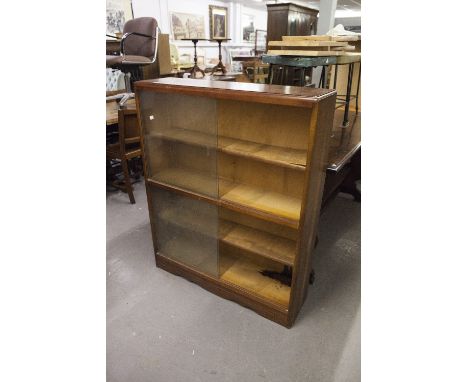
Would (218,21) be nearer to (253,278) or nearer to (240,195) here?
(240,195)

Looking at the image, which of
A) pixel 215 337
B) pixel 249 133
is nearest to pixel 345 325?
pixel 215 337

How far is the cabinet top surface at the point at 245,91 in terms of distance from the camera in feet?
4.26

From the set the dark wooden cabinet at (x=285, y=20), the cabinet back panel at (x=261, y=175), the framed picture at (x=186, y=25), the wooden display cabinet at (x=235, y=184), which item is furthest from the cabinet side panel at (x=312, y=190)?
the framed picture at (x=186, y=25)

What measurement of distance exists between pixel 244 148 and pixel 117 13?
21.6 feet

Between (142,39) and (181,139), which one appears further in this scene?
(142,39)

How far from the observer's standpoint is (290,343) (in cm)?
173

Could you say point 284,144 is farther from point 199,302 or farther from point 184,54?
point 184,54

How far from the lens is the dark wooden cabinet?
6.09 metres

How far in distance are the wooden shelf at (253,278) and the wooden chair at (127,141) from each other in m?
1.43

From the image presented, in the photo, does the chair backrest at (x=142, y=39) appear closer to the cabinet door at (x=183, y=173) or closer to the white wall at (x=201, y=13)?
the cabinet door at (x=183, y=173)

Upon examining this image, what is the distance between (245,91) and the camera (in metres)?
1.43

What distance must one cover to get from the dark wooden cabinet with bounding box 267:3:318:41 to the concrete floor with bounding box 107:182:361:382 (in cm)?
540

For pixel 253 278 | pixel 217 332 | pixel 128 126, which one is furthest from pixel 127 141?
pixel 217 332

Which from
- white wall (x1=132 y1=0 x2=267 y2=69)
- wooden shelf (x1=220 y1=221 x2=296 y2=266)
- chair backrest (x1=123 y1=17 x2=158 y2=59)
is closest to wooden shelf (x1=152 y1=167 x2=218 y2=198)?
wooden shelf (x1=220 y1=221 x2=296 y2=266)
